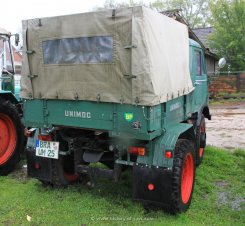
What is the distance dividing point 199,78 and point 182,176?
112 inches

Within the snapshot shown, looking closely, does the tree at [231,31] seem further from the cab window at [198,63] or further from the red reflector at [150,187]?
the red reflector at [150,187]

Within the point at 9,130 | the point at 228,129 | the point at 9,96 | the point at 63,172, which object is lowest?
the point at 228,129

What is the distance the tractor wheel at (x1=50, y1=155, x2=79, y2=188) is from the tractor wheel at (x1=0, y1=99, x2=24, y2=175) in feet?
3.99

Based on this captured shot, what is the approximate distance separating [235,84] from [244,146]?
40.8 feet

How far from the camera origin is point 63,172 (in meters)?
5.30

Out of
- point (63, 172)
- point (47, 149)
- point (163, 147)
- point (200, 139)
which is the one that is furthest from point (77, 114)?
point (200, 139)

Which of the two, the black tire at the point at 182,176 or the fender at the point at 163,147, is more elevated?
the fender at the point at 163,147

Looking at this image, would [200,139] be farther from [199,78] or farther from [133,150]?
[133,150]

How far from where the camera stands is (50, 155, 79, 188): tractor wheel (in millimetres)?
5156

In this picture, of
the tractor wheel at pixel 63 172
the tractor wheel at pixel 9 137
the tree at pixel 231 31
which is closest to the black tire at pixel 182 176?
the tractor wheel at pixel 63 172

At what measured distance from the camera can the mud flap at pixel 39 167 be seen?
5.05m

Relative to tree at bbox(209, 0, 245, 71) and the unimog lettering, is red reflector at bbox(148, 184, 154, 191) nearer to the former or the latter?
the unimog lettering

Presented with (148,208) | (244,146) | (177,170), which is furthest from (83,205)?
(244,146)

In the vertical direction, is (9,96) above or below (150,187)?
above
